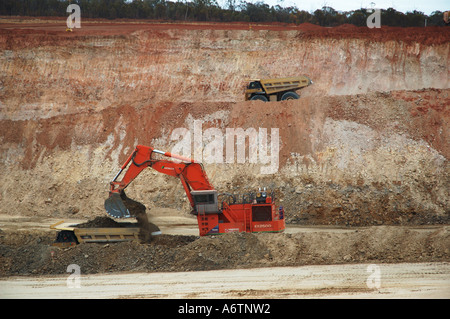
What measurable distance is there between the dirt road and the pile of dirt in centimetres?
62

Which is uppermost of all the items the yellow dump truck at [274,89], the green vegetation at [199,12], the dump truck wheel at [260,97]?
the green vegetation at [199,12]

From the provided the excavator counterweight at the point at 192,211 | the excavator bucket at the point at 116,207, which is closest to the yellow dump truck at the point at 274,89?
the excavator counterweight at the point at 192,211

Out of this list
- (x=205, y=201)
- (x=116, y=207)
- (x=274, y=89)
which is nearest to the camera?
(x=205, y=201)

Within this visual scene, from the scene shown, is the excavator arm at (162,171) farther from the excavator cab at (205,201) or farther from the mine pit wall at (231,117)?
the mine pit wall at (231,117)

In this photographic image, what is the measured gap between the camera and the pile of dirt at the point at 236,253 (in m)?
14.3

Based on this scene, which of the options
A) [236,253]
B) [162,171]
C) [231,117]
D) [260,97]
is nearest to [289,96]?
[260,97]

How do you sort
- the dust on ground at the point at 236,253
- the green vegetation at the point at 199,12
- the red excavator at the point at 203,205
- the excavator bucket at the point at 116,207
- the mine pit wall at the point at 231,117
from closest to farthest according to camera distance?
the dust on ground at the point at 236,253 → the red excavator at the point at 203,205 → the excavator bucket at the point at 116,207 → the mine pit wall at the point at 231,117 → the green vegetation at the point at 199,12

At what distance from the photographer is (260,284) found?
12.2m

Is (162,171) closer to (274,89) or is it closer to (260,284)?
(260,284)

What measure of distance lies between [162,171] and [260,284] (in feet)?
19.3

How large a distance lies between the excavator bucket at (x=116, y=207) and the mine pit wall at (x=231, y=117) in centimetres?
828

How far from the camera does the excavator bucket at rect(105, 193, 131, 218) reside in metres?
16.2
